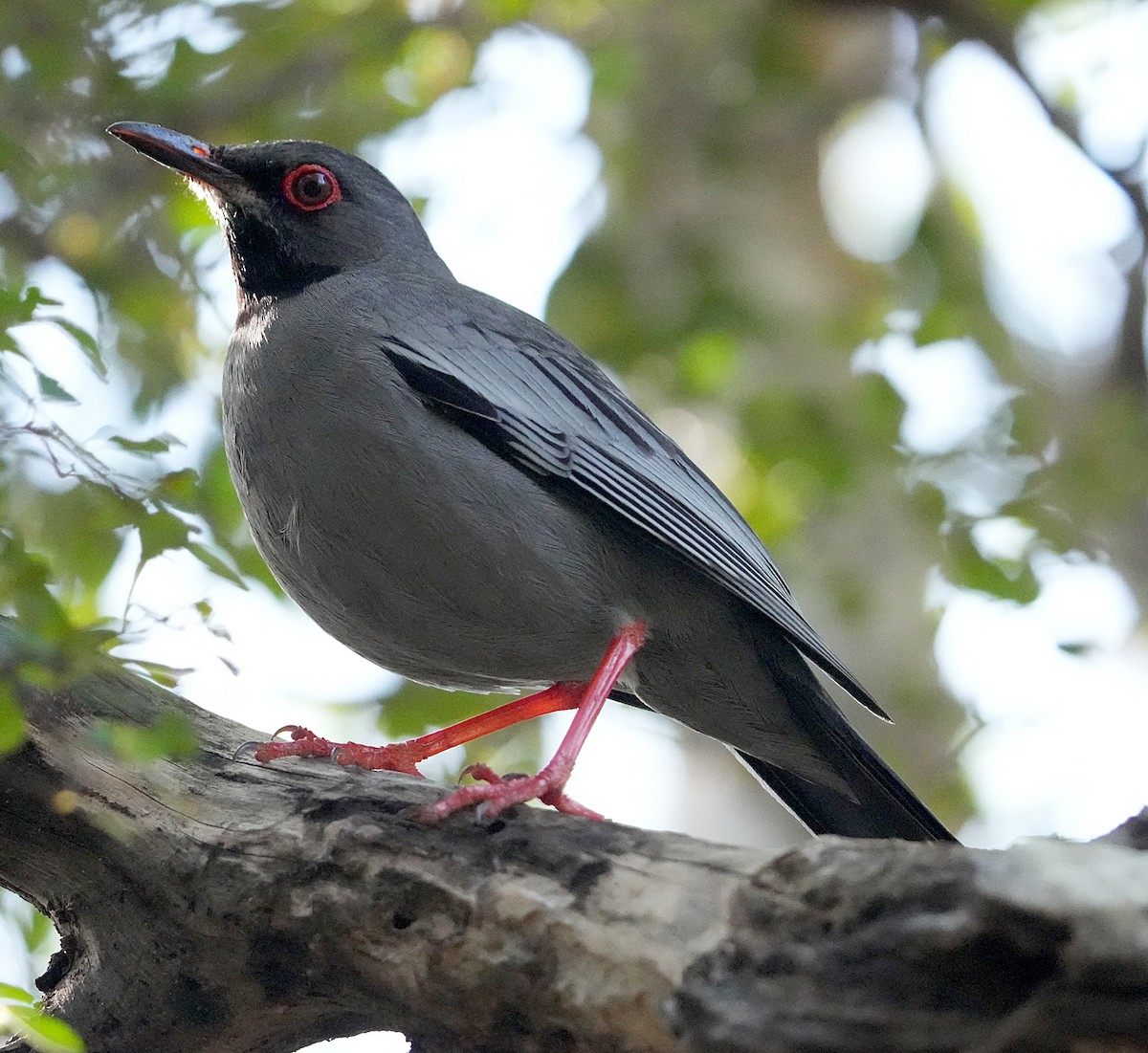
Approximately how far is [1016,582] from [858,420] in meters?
1.64

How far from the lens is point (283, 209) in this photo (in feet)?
16.9

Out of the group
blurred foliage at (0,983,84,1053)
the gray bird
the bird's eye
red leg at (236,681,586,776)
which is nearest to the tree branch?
red leg at (236,681,586,776)

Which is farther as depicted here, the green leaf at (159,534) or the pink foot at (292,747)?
the pink foot at (292,747)

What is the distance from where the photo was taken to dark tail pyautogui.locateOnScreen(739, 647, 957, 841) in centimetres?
439

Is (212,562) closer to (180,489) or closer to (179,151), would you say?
(180,489)

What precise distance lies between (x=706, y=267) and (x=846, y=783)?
359 centimetres

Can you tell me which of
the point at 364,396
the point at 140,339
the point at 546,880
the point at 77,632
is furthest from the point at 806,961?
the point at 140,339

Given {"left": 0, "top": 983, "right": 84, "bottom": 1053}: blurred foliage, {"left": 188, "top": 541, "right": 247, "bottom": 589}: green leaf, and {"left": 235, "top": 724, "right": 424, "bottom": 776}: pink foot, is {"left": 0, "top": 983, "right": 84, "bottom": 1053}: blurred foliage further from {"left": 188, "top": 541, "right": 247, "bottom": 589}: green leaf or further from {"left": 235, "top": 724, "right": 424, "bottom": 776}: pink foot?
{"left": 235, "top": 724, "right": 424, "bottom": 776}: pink foot

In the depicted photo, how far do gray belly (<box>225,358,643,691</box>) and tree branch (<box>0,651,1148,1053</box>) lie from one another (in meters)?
0.57

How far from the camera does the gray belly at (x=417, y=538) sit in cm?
411

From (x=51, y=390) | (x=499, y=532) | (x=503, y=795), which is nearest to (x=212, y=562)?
(x=51, y=390)

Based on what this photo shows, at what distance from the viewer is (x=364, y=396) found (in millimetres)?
4242

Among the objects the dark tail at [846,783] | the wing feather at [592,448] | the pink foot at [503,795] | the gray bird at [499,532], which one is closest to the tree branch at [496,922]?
the pink foot at [503,795]

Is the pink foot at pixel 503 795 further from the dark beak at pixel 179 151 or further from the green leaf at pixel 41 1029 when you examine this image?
the dark beak at pixel 179 151
